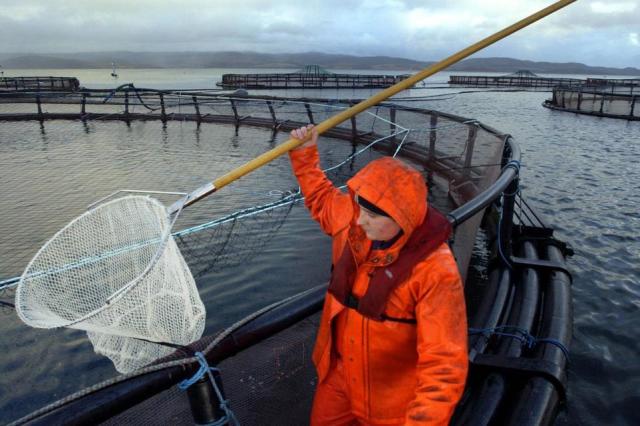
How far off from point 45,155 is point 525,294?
15.9 m

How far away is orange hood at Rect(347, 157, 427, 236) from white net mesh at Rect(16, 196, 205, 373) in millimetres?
1211

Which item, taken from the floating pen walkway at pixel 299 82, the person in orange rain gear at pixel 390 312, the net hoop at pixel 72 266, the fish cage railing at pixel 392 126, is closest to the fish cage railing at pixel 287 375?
the person in orange rain gear at pixel 390 312

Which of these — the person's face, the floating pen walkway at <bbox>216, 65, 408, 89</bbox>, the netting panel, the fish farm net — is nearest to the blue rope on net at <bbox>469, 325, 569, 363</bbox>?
the fish farm net

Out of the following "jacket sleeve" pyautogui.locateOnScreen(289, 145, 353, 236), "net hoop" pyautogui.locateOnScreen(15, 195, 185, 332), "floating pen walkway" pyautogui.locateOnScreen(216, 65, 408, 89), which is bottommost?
"net hoop" pyautogui.locateOnScreen(15, 195, 185, 332)

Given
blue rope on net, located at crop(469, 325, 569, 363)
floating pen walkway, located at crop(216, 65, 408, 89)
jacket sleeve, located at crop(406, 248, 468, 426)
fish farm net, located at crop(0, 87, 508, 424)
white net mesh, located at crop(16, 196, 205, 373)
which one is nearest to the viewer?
jacket sleeve, located at crop(406, 248, 468, 426)

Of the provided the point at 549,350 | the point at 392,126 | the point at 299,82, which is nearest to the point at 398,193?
the point at 549,350

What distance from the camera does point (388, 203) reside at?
2.04m

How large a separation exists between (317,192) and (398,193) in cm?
106

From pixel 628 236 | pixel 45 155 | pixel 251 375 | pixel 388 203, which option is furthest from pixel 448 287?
pixel 45 155

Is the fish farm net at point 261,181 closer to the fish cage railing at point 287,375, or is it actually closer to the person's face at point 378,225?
the fish cage railing at point 287,375

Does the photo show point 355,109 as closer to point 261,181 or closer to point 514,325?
point 514,325

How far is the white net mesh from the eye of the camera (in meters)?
2.33

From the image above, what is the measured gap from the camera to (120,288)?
113 inches

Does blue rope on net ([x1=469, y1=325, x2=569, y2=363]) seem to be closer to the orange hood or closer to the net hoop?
the orange hood
